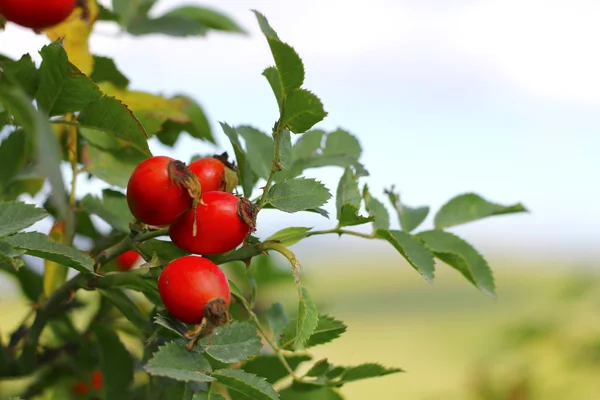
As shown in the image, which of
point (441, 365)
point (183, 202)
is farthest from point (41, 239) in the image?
point (441, 365)

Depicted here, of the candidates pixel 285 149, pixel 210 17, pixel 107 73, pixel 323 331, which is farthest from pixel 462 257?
pixel 210 17

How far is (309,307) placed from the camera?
74 centimetres

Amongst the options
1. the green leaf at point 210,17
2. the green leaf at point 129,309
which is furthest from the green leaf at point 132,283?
the green leaf at point 210,17

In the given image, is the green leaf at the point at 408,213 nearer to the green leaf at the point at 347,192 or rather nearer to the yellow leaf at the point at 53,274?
the green leaf at the point at 347,192

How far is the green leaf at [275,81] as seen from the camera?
688 mm

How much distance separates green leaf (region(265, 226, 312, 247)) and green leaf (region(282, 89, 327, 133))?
142mm

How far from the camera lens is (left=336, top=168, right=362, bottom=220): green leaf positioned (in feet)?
2.86

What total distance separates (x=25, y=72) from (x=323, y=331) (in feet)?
1.60

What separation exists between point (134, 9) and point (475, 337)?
192 cm

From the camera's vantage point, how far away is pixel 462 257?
3.01 feet

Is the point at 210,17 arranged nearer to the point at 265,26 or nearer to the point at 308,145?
the point at 308,145

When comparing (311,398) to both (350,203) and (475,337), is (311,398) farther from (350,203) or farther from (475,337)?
(475,337)

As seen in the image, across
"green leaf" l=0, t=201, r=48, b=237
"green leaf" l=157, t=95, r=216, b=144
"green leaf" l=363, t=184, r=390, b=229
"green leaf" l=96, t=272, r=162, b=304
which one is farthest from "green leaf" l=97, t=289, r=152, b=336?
"green leaf" l=157, t=95, r=216, b=144

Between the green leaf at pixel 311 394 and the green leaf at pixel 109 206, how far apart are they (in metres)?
0.36
